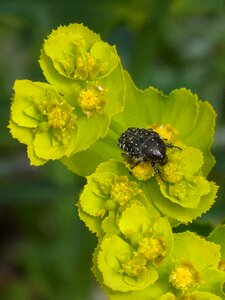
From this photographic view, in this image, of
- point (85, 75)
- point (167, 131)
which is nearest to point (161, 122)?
point (167, 131)

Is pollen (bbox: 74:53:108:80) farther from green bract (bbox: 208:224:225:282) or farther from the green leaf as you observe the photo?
green bract (bbox: 208:224:225:282)

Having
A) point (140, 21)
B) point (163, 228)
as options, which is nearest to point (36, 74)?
point (140, 21)

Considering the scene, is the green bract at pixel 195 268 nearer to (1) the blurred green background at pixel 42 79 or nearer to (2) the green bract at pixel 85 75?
(2) the green bract at pixel 85 75

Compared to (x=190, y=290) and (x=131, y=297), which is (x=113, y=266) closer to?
(x=131, y=297)

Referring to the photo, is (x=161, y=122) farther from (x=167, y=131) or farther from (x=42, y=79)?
(x=42, y=79)

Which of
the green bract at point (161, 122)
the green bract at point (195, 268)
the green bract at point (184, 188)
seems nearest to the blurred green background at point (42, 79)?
the green bract at point (161, 122)
